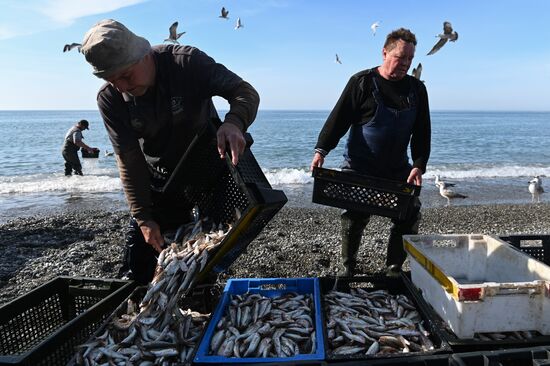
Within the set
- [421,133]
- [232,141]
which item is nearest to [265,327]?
[232,141]

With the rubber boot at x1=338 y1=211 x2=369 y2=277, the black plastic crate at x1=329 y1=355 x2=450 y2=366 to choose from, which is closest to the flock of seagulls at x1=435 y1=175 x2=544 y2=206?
the rubber boot at x1=338 y1=211 x2=369 y2=277

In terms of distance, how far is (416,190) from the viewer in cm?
450

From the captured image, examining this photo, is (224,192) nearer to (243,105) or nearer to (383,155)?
(243,105)

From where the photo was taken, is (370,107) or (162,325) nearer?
(162,325)

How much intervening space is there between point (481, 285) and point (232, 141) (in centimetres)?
192

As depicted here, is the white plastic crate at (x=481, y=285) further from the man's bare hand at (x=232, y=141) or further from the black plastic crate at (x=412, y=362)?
the man's bare hand at (x=232, y=141)

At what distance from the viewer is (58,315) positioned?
3971 mm

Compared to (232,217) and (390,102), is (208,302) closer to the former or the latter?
(232,217)

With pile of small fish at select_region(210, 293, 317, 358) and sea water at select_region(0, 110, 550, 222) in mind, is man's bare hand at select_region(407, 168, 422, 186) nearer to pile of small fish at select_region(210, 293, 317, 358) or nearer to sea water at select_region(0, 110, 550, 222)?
pile of small fish at select_region(210, 293, 317, 358)

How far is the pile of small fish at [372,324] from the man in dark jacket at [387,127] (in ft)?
3.74

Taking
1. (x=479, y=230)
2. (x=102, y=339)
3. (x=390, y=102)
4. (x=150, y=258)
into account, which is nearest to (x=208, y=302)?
(x=150, y=258)

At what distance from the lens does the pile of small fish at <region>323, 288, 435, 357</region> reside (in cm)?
307

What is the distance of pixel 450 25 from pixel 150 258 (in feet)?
34.0

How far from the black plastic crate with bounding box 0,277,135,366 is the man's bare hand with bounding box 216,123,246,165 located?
1.56 m
